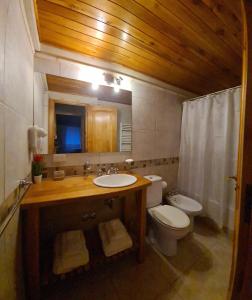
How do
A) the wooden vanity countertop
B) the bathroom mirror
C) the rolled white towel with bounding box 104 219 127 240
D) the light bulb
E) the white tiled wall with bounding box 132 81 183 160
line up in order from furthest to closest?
1. the white tiled wall with bounding box 132 81 183 160
2. the light bulb
3. the bathroom mirror
4. the rolled white towel with bounding box 104 219 127 240
5. the wooden vanity countertop

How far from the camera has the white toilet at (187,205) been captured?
172cm

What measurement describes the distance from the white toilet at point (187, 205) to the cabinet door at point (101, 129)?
1.09m

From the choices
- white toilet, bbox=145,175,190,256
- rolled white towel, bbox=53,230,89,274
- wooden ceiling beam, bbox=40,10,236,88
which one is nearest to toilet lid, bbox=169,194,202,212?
white toilet, bbox=145,175,190,256

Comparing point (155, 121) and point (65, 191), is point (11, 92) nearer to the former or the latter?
point (65, 191)

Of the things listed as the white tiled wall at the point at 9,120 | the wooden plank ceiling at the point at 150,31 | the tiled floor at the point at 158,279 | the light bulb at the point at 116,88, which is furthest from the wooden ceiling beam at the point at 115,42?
the tiled floor at the point at 158,279

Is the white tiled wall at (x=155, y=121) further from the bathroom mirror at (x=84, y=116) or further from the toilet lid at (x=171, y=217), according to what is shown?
the toilet lid at (x=171, y=217)

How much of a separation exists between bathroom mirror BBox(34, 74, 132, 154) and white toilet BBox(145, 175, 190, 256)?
2.22 ft

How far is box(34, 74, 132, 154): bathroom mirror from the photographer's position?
4.60ft

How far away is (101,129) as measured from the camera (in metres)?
1.62

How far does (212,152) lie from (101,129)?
5.14ft

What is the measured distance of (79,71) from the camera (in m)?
1.48

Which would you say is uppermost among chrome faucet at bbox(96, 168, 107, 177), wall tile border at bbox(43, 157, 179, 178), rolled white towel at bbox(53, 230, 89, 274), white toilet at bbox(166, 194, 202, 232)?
wall tile border at bbox(43, 157, 179, 178)

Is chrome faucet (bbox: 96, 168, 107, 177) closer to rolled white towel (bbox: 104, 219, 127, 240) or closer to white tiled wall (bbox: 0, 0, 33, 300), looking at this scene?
rolled white towel (bbox: 104, 219, 127, 240)

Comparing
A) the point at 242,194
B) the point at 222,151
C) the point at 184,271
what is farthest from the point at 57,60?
the point at 184,271
